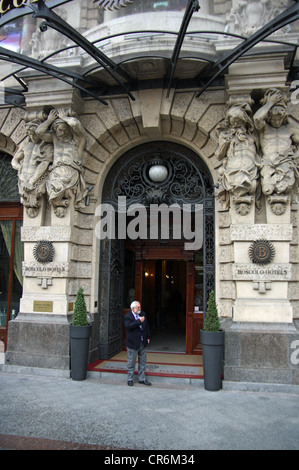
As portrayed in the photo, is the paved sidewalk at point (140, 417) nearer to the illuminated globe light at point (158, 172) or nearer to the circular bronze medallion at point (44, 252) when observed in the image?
the circular bronze medallion at point (44, 252)

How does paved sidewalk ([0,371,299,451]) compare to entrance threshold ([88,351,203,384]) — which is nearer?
paved sidewalk ([0,371,299,451])

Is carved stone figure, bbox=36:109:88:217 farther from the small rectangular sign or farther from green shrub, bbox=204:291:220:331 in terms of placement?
green shrub, bbox=204:291:220:331

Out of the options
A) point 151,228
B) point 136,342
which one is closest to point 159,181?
point 151,228

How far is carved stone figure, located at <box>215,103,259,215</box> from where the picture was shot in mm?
8211

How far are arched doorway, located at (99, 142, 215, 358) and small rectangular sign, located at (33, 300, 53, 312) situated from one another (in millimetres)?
1524

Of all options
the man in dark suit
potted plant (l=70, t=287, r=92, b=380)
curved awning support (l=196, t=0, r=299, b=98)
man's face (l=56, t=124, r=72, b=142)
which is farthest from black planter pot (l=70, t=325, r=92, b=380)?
curved awning support (l=196, t=0, r=299, b=98)

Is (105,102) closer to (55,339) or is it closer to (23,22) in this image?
(23,22)

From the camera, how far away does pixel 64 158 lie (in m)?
9.17

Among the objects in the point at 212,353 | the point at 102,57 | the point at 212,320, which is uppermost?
the point at 102,57

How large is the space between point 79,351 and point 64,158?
4648 mm

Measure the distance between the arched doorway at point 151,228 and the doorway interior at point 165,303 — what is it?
932mm

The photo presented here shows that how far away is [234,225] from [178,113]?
327 centimetres

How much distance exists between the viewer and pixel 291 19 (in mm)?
6660

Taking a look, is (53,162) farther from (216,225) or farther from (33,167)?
(216,225)
